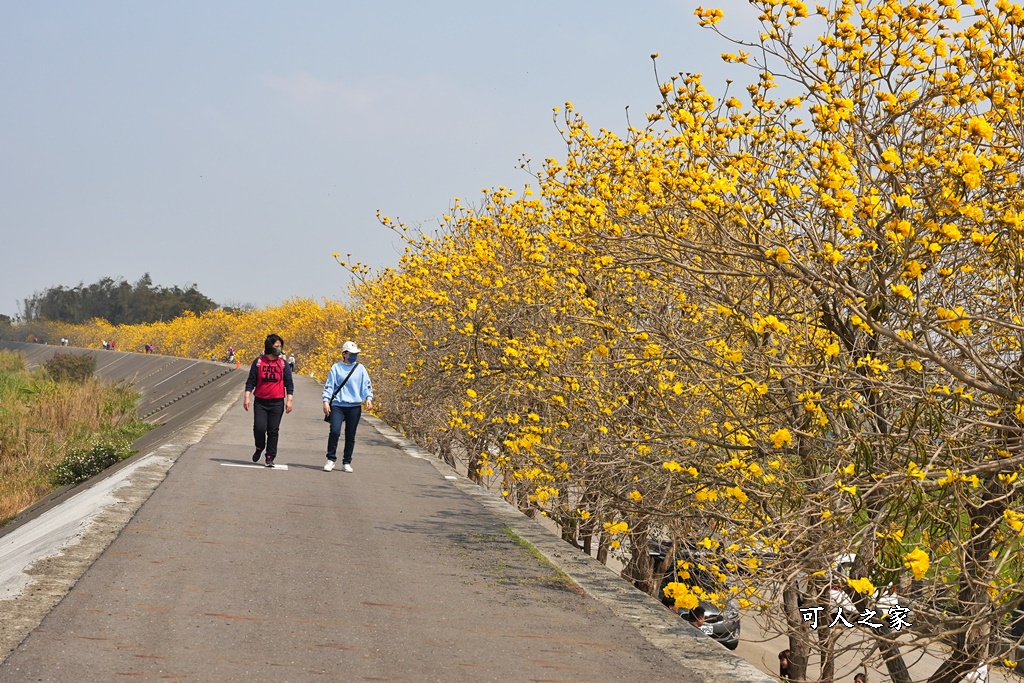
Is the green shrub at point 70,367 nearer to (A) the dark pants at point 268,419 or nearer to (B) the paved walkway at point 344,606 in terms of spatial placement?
(A) the dark pants at point 268,419

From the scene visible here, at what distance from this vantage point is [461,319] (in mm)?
16203

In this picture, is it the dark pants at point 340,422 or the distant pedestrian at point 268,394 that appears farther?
the dark pants at point 340,422

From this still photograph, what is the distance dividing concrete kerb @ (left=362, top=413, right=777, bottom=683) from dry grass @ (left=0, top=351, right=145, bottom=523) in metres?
10.6

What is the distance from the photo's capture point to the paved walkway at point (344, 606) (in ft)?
16.2

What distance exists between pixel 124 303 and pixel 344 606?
140647 mm

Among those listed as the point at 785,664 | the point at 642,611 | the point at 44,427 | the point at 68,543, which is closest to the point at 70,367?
the point at 44,427

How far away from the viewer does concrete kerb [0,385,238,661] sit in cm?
537

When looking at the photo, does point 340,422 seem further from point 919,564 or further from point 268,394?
point 919,564

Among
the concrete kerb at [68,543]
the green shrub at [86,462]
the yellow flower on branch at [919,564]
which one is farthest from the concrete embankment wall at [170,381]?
the yellow flower on branch at [919,564]

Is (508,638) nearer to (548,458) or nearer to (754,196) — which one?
(754,196)

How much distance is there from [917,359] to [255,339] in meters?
68.9

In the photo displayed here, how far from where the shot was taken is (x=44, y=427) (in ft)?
84.6

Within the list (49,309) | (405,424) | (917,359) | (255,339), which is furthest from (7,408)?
(49,309)

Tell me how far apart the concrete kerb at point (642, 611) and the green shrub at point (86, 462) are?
999 centimetres
